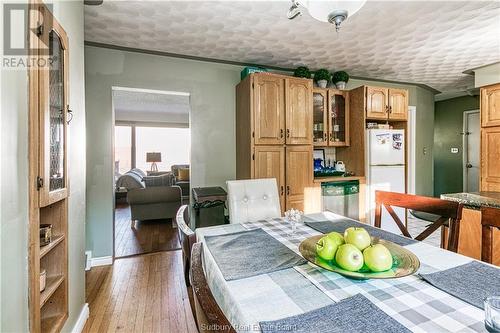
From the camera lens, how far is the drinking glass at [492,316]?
24.0 inches

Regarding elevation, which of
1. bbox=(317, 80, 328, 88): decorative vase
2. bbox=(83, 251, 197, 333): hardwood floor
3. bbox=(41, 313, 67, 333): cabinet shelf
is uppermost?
bbox=(317, 80, 328, 88): decorative vase

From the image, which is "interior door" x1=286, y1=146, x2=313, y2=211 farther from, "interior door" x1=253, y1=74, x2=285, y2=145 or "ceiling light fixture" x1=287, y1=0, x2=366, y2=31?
"ceiling light fixture" x1=287, y1=0, x2=366, y2=31

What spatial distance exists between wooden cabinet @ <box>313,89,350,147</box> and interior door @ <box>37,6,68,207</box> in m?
2.93

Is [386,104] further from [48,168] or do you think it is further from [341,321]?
[48,168]

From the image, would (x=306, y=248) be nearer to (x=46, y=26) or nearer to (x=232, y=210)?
(x=232, y=210)

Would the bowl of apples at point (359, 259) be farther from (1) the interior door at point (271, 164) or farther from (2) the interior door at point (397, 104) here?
(2) the interior door at point (397, 104)

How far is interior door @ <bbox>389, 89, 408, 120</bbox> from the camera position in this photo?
3.67 meters

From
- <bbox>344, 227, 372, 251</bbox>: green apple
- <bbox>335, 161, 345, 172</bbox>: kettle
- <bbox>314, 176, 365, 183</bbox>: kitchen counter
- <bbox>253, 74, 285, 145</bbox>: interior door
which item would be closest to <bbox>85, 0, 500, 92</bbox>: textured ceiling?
<bbox>253, 74, 285, 145</bbox>: interior door

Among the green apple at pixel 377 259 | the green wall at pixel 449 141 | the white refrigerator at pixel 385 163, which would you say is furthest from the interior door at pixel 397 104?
the green apple at pixel 377 259

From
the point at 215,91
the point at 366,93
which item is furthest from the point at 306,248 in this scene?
the point at 366,93

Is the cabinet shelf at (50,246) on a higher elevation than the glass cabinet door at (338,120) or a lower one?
lower

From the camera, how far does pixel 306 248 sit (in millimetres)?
1085

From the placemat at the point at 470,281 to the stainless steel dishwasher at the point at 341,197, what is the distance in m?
2.42

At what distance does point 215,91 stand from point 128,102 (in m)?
3.32
